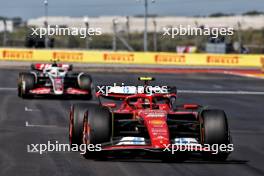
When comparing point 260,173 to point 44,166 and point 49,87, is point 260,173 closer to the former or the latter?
point 44,166

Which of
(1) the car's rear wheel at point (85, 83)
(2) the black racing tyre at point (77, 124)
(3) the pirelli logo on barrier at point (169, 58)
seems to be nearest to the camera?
(2) the black racing tyre at point (77, 124)

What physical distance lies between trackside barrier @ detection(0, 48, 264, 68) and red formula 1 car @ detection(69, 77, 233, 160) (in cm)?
3585

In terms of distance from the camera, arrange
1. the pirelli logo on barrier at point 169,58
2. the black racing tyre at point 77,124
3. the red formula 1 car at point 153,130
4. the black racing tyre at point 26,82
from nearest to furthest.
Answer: the red formula 1 car at point 153,130, the black racing tyre at point 77,124, the black racing tyre at point 26,82, the pirelli logo on barrier at point 169,58

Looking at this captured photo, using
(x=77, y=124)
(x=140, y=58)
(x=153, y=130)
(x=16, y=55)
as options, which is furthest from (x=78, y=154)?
(x=16, y=55)

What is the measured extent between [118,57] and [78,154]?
121 ft

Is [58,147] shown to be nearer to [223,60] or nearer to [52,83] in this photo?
[52,83]

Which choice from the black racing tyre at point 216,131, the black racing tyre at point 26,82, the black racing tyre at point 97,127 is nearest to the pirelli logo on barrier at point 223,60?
the black racing tyre at point 26,82

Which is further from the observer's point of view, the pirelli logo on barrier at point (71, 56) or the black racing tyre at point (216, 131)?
the pirelli logo on barrier at point (71, 56)

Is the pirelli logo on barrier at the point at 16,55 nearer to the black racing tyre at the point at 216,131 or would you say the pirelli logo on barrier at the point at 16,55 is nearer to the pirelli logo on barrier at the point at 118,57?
the pirelli logo on barrier at the point at 118,57

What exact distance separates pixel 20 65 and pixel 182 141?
3837 cm

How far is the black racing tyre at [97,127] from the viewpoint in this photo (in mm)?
12609

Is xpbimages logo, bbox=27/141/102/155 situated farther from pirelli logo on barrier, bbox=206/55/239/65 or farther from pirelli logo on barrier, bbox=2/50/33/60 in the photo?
pirelli logo on barrier, bbox=206/55/239/65

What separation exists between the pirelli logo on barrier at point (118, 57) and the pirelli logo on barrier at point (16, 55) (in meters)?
4.51

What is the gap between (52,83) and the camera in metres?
26.1
